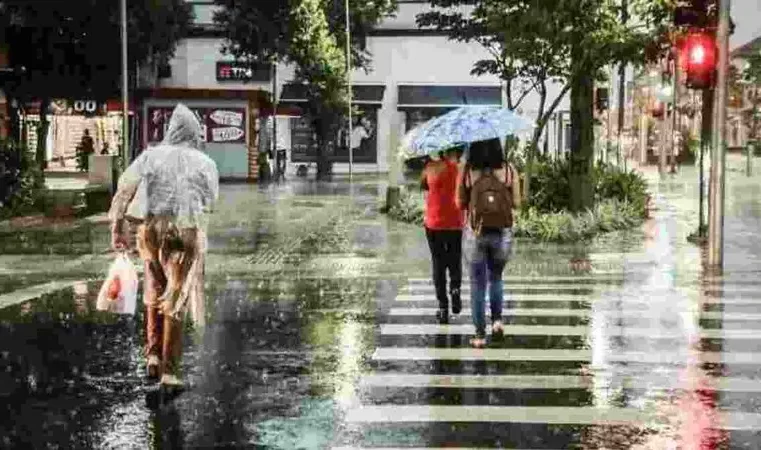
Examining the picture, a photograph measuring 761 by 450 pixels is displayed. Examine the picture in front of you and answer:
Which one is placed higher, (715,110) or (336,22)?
(336,22)

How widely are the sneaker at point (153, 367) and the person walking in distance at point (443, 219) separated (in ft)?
11.4

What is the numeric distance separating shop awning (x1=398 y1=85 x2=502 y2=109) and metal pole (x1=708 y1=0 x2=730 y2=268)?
131 ft

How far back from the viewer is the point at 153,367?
8.87 meters

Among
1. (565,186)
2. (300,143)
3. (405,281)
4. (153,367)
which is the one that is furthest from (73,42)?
(153,367)

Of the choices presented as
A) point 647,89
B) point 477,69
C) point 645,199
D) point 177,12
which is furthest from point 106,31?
point 647,89

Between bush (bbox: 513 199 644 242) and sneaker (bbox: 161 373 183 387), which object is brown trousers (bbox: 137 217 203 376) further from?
bush (bbox: 513 199 644 242)

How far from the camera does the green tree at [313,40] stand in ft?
148

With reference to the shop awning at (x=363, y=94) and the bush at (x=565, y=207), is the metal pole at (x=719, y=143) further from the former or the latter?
the shop awning at (x=363, y=94)

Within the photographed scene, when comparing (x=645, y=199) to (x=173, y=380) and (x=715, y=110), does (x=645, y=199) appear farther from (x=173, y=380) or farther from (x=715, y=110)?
(x=173, y=380)

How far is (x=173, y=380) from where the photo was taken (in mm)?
8469

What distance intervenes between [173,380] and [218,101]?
3816 cm

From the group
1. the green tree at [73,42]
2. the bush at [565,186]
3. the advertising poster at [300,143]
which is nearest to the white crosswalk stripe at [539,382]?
the bush at [565,186]

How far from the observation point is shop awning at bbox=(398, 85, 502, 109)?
56281 millimetres

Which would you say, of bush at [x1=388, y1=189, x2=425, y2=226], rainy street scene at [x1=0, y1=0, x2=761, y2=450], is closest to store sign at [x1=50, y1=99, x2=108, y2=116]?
rainy street scene at [x1=0, y1=0, x2=761, y2=450]
